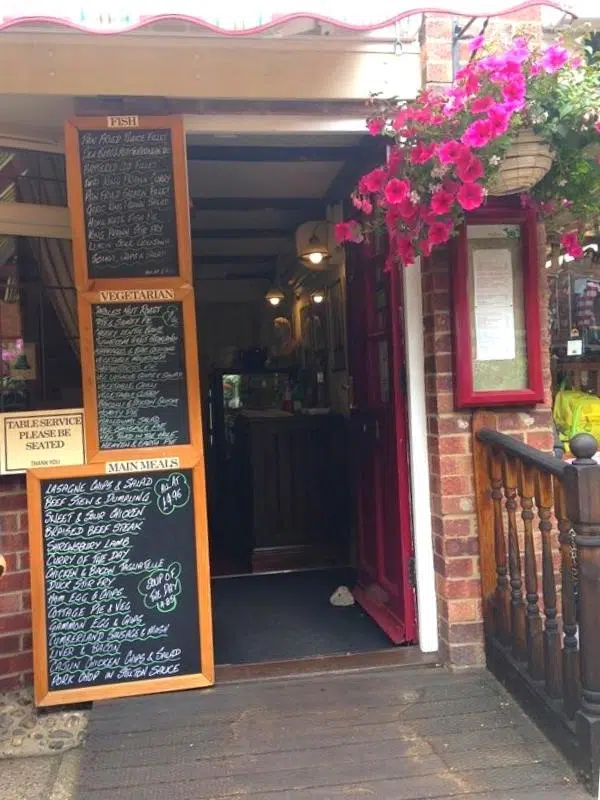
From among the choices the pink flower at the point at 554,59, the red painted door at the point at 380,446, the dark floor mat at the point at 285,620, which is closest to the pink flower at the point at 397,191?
the pink flower at the point at 554,59

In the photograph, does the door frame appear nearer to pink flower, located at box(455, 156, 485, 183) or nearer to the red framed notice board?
the red framed notice board

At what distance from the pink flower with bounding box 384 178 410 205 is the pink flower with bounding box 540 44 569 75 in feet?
1.78

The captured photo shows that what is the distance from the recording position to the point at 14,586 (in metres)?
2.80

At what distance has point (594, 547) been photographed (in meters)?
2.14

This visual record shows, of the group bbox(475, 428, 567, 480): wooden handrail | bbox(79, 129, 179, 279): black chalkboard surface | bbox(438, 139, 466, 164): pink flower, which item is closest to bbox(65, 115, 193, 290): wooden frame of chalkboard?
bbox(79, 129, 179, 279): black chalkboard surface

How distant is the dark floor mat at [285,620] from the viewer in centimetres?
319

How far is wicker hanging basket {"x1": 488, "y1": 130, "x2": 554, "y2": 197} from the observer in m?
2.29

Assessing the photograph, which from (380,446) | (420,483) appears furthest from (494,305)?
(380,446)

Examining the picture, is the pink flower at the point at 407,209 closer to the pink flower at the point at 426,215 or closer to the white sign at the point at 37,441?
the pink flower at the point at 426,215

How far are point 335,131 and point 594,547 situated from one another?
6.05ft

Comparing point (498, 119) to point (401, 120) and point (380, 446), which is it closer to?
point (401, 120)

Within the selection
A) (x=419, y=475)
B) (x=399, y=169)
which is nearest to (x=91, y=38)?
(x=399, y=169)

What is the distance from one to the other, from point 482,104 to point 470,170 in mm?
193

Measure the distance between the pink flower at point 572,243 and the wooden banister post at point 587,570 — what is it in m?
0.83
